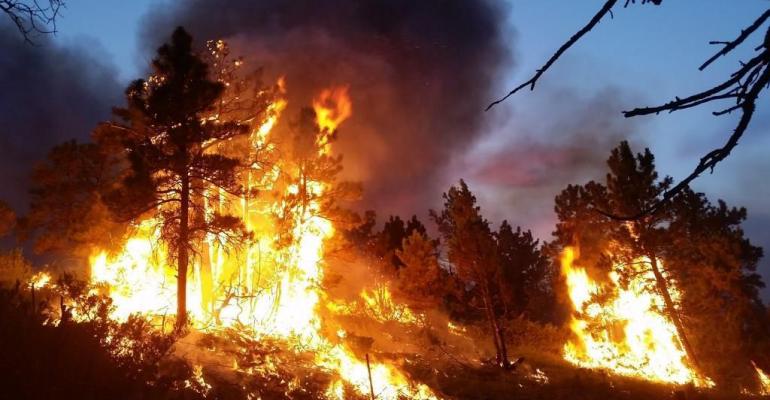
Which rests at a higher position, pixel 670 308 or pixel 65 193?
pixel 65 193

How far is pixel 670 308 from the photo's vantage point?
991 inches

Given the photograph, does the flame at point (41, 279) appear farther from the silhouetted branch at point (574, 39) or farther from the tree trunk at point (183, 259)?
the silhouetted branch at point (574, 39)

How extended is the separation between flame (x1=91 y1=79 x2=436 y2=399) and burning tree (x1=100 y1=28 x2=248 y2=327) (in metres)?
1.01

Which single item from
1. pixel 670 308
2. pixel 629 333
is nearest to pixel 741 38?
pixel 670 308

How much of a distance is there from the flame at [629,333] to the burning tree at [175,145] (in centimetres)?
2280

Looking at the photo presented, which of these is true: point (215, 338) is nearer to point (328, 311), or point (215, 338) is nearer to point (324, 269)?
→ point (324, 269)

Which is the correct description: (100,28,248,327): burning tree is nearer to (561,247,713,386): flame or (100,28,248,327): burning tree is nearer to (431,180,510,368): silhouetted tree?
(431,180,510,368): silhouetted tree

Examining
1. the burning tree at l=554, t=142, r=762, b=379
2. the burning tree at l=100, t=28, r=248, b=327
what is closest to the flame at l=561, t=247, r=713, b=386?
the burning tree at l=554, t=142, r=762, b=379

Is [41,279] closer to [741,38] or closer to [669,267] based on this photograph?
[741,38]

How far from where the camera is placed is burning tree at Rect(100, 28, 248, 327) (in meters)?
16.8

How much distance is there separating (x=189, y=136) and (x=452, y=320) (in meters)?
28.4

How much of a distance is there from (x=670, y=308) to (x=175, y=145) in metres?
26.6

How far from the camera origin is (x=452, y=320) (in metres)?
39.1

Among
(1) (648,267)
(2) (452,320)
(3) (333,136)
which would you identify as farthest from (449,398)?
(2) (452,320)
